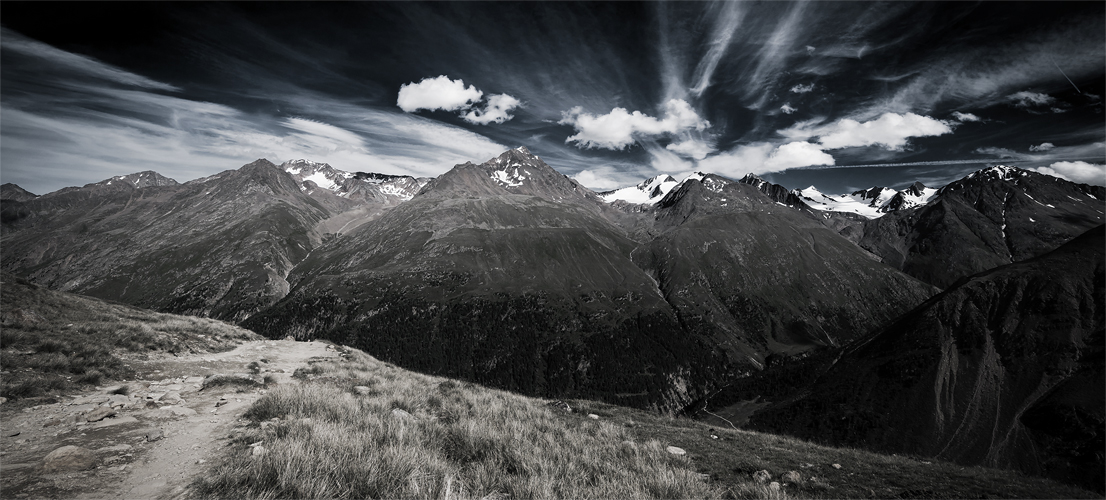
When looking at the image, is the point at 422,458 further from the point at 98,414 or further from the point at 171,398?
the point at 171,398

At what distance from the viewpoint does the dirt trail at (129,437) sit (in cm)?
564

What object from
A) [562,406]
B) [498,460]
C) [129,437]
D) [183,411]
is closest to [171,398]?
[183,411]

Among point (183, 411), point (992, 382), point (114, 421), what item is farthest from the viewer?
point (992, 382)

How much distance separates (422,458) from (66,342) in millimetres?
14142

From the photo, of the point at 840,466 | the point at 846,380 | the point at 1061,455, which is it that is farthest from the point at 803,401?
the point at 840,466

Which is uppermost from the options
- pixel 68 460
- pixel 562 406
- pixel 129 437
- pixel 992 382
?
pixel 68 460

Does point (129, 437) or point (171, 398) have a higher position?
point (129, 437)

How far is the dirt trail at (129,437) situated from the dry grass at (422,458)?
0.73 meters

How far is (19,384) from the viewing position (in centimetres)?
895

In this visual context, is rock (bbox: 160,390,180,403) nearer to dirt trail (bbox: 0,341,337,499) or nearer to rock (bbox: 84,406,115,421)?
dirt trail (bbox: 0,341,337,499)

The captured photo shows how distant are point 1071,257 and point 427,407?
30675 centimetres

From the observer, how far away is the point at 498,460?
794 centimetres

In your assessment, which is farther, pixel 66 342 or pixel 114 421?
pixel 66 342

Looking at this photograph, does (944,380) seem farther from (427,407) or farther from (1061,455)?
(427,407)
